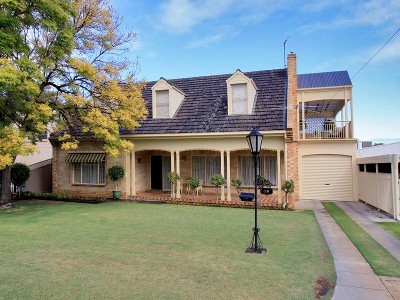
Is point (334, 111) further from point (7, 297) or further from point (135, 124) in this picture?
point (7, 297)

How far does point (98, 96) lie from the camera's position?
16172 millimetres

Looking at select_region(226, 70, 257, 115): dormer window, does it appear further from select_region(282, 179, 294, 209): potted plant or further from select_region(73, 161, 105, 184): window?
select_region(73, 161, 105, 184): window

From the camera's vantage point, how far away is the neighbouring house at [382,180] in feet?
41.3

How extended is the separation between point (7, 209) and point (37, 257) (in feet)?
30.6

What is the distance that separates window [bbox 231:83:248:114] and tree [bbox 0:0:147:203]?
5.38 meters

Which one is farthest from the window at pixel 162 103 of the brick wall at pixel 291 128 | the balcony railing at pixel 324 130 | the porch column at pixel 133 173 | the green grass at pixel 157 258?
the balcony railing at pixel 324 130

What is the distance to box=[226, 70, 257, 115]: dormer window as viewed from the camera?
692 inches

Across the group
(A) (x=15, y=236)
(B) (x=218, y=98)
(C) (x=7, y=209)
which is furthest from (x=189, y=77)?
(A) (x=15, y=236)

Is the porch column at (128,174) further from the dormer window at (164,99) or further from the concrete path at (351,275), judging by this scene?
the concrete path at (351,275)

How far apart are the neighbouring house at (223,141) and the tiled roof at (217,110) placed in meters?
0.06

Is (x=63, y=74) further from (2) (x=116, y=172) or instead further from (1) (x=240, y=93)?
(1) (x=240, y=93)

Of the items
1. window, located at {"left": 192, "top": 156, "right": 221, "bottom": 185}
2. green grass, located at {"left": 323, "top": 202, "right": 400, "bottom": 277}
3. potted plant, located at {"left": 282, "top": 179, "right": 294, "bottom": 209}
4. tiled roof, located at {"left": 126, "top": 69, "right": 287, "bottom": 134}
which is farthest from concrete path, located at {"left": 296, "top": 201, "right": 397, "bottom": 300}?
window, located at {"left": 192, "top": 156, "right": 221, "bottom": 185}

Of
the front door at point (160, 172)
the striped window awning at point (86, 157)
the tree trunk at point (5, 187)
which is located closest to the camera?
the tree trunk at point (5, 187)

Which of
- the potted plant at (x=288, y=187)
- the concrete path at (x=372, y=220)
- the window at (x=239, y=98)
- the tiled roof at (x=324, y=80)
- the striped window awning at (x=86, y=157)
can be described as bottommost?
the concrete path at (x=372, y=220)
